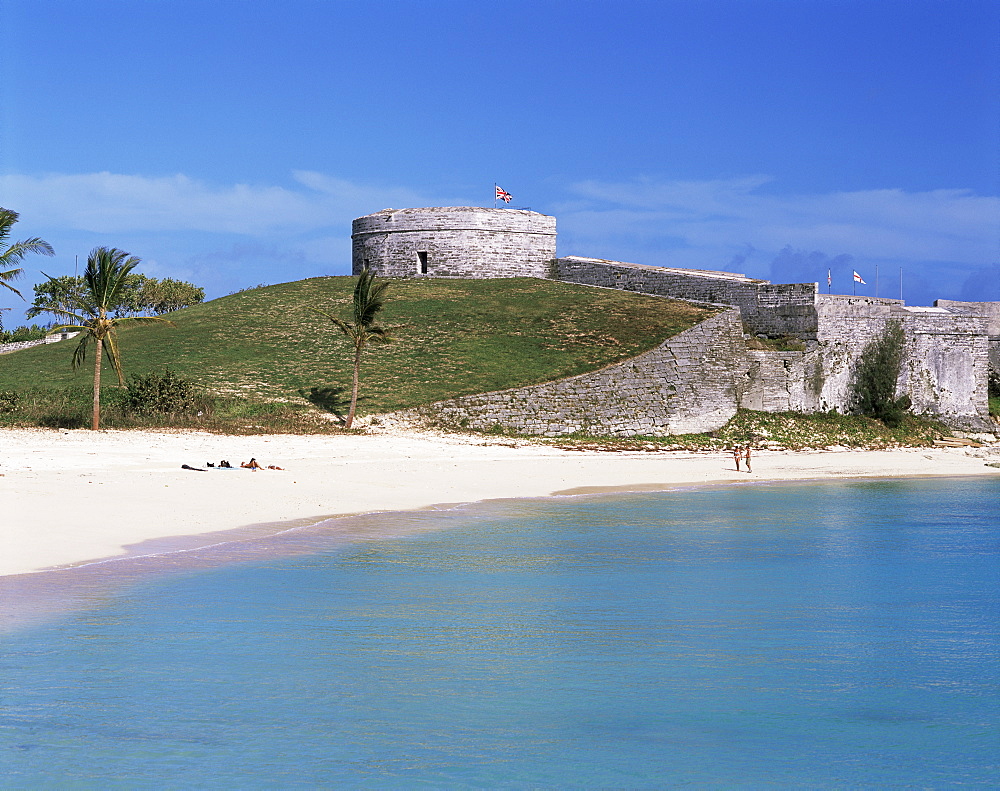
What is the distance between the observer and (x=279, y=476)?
2369cm

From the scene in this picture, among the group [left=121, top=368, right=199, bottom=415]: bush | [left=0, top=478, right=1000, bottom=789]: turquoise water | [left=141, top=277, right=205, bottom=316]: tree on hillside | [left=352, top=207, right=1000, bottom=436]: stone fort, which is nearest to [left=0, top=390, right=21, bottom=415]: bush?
[left=121, top=368, right=199, bottom=415]: bush

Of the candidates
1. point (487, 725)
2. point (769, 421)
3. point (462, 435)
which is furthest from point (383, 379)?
point (487, 725)

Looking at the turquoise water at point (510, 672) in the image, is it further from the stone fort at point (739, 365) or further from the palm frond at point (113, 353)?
the stone fort at point (739, 365)

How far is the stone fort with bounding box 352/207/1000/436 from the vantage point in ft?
122

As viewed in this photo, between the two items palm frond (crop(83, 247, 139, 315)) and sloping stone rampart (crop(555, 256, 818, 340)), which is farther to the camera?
sloping stone rampart (crop(555, 256, 818, 340))

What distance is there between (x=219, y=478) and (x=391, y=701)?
45.8 ft

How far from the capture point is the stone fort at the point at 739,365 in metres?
37.2

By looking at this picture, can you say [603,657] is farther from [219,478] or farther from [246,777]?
[219,478]

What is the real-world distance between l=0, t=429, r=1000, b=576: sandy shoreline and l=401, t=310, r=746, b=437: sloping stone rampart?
269cm

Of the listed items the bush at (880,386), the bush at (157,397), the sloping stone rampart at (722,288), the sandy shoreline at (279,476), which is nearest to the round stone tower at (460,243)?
the sloping stone rampart at (722,288)

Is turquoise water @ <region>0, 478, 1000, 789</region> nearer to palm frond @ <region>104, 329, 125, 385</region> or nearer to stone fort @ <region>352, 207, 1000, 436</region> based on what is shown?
palm frond @ <region>104, 329, 125, 385</region>

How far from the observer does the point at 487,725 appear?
9.00 meters

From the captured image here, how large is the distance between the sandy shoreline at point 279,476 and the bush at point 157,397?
359 centimetres

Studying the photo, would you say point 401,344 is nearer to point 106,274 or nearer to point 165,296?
point 106,274
